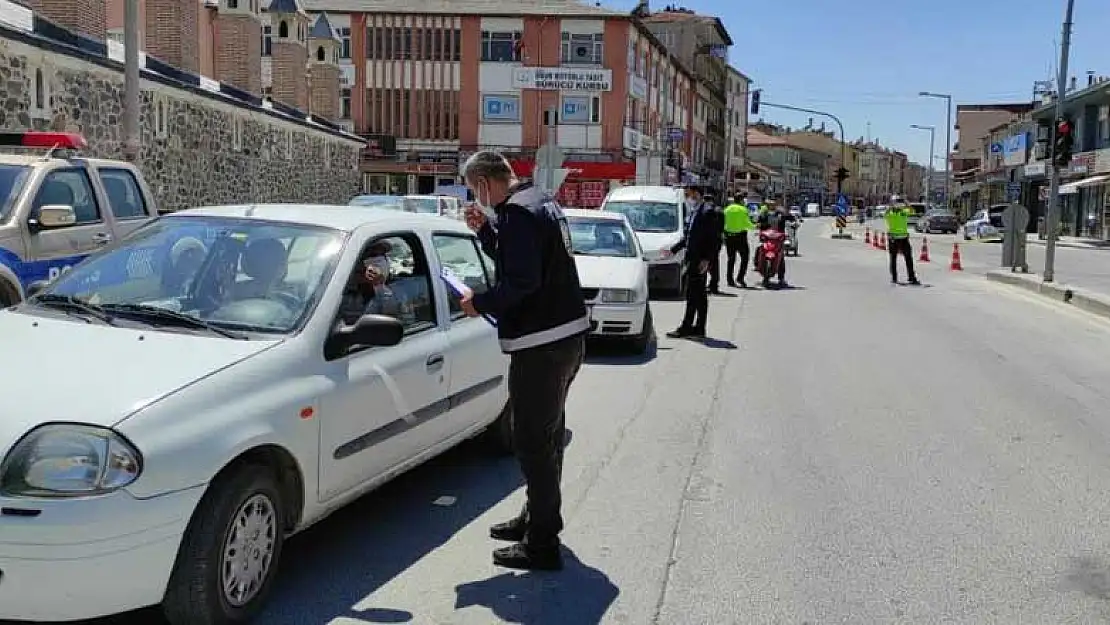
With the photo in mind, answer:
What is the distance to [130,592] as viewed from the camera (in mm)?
3590

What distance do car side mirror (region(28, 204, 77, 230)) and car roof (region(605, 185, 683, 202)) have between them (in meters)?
13.6

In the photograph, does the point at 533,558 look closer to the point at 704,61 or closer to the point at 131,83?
the point at 131,83

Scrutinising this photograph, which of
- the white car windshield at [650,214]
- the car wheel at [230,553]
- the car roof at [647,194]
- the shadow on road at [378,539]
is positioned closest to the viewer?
the car wheel at [230,553]

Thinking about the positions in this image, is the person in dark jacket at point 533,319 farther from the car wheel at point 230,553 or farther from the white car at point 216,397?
the car wheel at point 230,553

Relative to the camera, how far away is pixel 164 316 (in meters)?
4.54

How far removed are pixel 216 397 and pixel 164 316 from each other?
0.82 m

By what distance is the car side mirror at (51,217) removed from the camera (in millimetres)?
7848

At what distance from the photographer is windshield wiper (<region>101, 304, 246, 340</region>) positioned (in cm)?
445

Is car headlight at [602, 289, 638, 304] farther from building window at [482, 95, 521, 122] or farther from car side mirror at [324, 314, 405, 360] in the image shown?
building window at [482, 95, 521, 122]

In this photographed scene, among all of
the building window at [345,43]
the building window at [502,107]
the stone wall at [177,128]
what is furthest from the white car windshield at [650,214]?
the building window at [345,43]

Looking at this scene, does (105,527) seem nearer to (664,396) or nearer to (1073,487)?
(1073,487)

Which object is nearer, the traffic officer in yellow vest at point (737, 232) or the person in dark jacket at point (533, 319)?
the person in dark jacket at point (533, 319)

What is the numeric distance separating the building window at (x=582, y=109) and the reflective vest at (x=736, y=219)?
1392 inches

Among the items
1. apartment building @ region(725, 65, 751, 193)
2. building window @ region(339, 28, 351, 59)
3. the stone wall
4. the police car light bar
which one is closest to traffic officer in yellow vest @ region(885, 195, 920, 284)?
the stone wall
